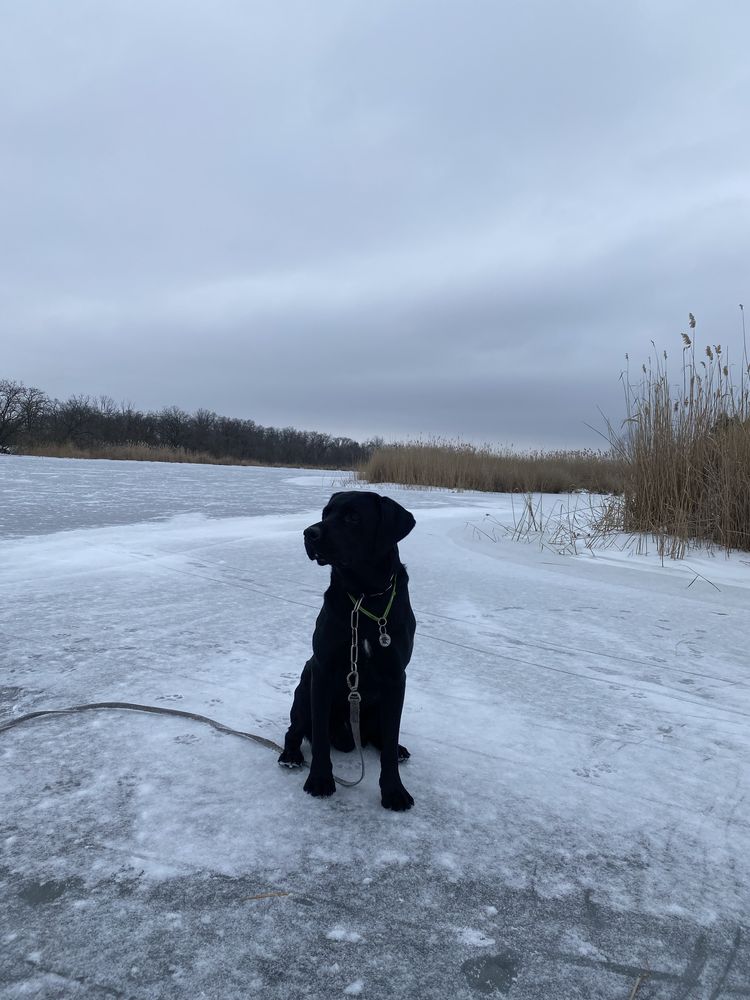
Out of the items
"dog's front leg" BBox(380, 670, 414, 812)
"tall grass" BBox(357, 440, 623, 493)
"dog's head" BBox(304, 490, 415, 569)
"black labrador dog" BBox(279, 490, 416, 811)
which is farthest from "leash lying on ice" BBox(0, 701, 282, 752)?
"tall grass" BBox(357, 440, 623, 493)

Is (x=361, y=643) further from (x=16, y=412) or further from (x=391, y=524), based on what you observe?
(x=16, y=412)

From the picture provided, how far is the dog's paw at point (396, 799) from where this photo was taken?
145 centimetres

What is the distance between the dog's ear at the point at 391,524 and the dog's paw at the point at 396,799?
60 cm

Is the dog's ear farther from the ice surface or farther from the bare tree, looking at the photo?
the bare tree

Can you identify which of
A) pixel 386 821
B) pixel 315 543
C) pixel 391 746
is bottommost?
pixel 386 821

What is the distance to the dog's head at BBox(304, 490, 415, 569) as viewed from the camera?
5.31ft

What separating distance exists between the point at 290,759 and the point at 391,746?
0.32 meters

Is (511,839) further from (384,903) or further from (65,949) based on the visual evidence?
(65,949)

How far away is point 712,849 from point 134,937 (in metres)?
1.16

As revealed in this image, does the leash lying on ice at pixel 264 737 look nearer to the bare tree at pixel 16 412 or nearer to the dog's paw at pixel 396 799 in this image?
the dog's paw at pixel 396 799

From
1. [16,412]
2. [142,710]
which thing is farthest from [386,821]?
[16,412]

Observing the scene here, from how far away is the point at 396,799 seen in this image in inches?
57.2

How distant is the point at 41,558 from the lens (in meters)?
4.17

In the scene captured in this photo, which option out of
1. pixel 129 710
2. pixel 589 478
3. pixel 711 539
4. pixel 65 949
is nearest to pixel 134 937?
pixel 65 949
